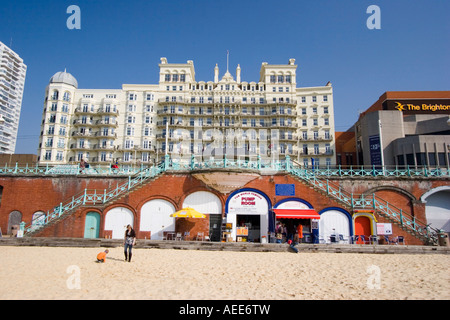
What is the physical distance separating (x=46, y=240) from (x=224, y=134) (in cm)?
4205

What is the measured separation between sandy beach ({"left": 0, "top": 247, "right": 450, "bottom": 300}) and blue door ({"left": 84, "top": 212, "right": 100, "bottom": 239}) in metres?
6.05

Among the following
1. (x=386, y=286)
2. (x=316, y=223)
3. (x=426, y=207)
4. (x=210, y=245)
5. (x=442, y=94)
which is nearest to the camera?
(x=386, y=286)

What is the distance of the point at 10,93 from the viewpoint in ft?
382

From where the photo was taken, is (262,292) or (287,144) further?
(287,144)

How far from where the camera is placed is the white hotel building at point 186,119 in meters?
56.4

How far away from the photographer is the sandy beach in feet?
27.3

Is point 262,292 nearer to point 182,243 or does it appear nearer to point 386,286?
point 386,286

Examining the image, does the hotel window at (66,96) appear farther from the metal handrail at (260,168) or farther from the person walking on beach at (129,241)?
the person walking on beach at (129,241)

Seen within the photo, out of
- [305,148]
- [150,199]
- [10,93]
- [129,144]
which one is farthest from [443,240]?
Answer: [10,93]

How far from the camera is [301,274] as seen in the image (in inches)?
426

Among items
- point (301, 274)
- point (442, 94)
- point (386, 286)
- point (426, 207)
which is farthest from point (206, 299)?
point (442, 94)

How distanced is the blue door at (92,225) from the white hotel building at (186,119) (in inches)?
1360

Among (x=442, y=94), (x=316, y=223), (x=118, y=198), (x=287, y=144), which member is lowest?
(x=316, y=223)

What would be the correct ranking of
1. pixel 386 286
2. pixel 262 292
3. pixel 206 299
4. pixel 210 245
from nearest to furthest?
pixel 206 299, pixel 262 292, pixel 386 286, pixel 210 245
